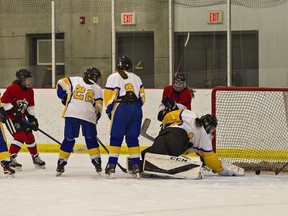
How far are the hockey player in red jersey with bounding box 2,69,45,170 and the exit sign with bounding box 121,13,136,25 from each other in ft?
8.23

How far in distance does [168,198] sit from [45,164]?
3026mm

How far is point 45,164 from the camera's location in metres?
8.80

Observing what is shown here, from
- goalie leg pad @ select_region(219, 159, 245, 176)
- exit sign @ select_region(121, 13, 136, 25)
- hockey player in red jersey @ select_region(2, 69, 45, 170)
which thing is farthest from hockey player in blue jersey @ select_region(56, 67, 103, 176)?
exit sign @ select_region(121, 13, 136, 25)

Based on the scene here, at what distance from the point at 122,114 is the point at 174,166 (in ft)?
2.01

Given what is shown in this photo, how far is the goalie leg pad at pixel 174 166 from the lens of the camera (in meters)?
7.26

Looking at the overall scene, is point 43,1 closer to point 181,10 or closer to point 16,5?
point 16,5

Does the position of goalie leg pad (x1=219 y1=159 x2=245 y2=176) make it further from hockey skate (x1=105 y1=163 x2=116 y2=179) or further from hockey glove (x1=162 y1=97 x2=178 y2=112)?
hockey skate (x1=105 y1=163 x2=116 y2=179)

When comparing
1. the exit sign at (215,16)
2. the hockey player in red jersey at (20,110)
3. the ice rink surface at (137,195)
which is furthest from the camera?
the exit sign at (215,16)

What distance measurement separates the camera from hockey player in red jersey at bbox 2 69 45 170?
818 centimetres

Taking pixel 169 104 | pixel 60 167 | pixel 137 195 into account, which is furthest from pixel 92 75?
pixel 137 195

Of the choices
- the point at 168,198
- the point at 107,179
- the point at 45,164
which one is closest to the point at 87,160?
the point at 45,164

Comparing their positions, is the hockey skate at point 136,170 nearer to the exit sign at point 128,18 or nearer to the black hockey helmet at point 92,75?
the black hockey helmet at point 92,75

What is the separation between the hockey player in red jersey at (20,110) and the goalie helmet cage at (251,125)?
176 centimetres

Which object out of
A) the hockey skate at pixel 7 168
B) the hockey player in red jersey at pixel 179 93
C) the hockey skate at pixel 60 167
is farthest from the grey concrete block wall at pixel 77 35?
the hockey skate at pixel 7 168
